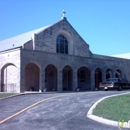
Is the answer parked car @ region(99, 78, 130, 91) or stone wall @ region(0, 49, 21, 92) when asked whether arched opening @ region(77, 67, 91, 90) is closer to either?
parked car @ region(99, 78, 130, 91)

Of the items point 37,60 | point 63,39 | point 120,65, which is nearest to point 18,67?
point 37,60

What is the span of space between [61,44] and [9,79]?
27.3 ft

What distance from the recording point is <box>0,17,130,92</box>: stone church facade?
24617 mm

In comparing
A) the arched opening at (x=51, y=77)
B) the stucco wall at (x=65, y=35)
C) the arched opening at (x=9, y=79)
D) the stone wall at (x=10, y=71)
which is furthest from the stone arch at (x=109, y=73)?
the stone wall at (x=10, y=71)

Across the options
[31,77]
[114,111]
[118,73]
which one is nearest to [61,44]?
[31,77]

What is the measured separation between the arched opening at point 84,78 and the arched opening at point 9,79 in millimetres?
9560

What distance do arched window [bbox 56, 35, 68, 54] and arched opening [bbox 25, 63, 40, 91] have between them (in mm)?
4098

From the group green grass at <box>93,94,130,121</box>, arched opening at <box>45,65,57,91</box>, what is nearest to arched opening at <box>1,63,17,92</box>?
arched opening at <box>45,65,57,91</box>

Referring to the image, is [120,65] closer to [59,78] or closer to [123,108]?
[59,78]

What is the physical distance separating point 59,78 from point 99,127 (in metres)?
19.0

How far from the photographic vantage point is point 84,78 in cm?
3319

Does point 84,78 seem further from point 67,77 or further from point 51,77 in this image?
point 51,77

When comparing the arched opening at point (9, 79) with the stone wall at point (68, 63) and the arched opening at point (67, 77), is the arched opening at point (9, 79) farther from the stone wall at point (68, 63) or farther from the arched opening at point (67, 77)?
the arched opening at point (67, 77)

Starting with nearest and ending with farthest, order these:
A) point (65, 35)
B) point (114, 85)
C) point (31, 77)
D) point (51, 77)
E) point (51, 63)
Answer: point (51, 63), point (114, 85), point (31, 77), point (51, 77), point (65, 35)
